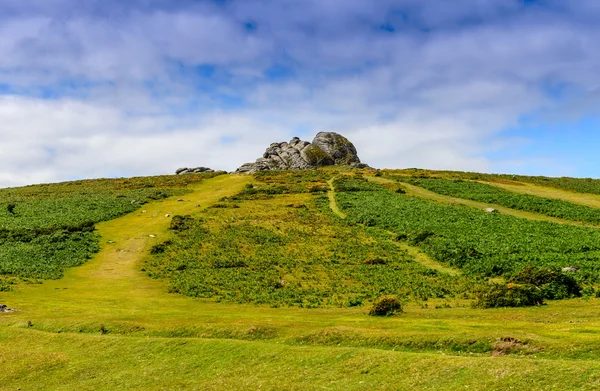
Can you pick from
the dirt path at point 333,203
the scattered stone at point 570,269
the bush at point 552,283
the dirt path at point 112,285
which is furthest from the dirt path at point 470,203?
the dirt path at point 112,285

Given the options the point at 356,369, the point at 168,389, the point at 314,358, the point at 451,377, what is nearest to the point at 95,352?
the point at 168,389

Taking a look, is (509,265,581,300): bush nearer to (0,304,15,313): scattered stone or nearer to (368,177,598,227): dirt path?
(368,177,598,227): dirt path

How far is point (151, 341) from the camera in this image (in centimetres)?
2684

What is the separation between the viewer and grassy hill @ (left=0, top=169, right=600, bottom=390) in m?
20.6

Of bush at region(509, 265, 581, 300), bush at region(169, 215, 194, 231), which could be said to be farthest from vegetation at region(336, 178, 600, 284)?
bush at region(169, 215, 194, 231)

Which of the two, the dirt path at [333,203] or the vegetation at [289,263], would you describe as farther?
the dirt path at [333,203]

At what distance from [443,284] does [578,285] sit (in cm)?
1022

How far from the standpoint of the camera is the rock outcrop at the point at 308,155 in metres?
169

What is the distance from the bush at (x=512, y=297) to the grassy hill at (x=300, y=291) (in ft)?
0.36

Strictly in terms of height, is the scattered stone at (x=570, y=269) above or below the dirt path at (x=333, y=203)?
below

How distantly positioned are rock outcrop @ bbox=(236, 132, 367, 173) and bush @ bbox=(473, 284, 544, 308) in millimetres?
133414

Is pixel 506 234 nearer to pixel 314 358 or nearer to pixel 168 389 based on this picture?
pixel 314 358

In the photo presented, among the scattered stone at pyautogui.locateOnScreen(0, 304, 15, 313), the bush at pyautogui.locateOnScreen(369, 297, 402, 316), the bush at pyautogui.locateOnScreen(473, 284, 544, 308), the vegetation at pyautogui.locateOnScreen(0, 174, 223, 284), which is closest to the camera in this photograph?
the bush at pyautogui.locateOnScreen(369, 297, 402, 316)

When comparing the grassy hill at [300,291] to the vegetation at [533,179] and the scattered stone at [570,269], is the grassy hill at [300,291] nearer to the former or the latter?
the scattered stone at [570,269]
